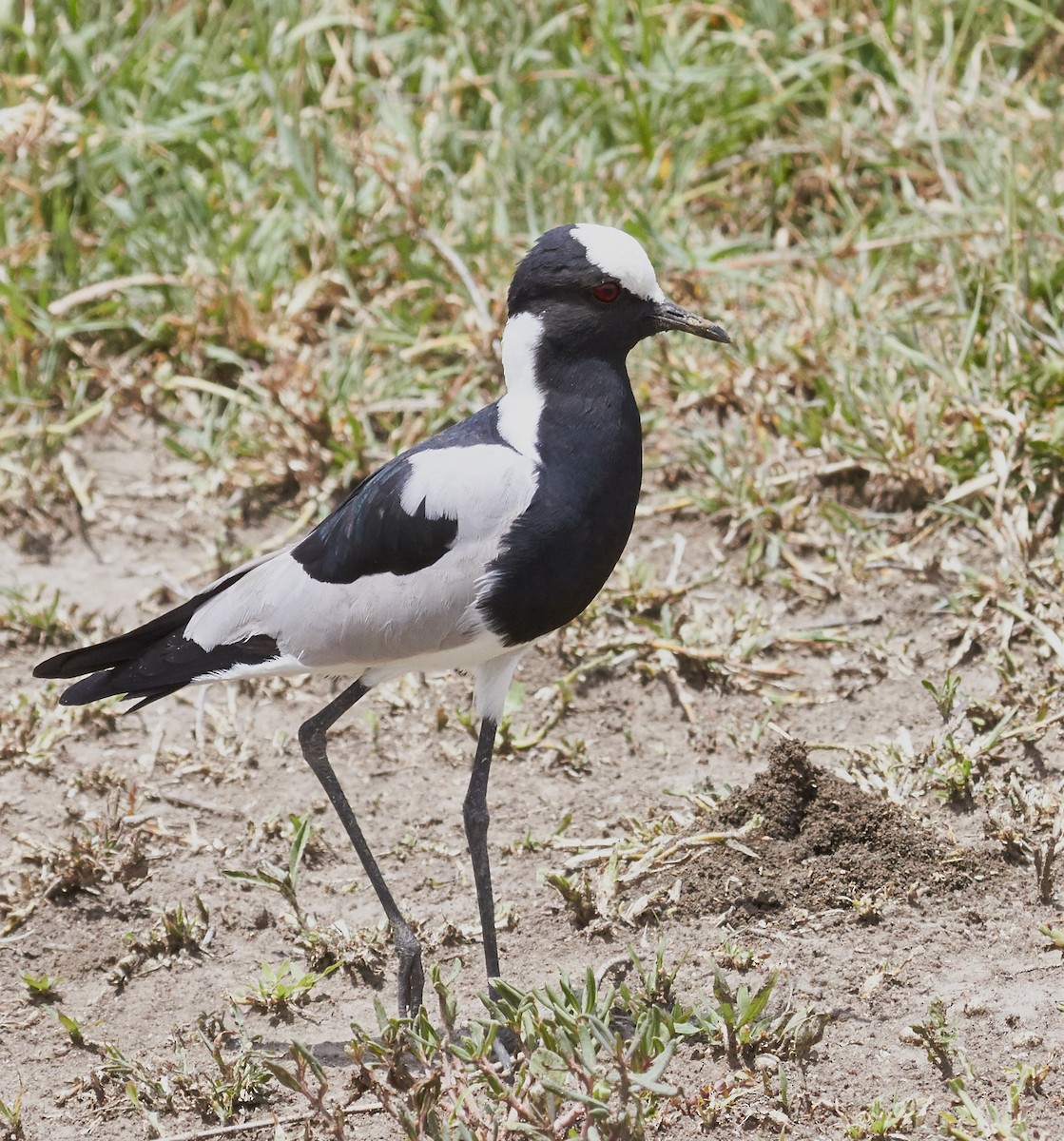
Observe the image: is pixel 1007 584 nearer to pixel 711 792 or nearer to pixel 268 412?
pixel 711 792

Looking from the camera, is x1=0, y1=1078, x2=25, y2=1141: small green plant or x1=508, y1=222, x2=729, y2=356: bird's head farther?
x1=508, y1=222, x2=729, y2=356: bird's head

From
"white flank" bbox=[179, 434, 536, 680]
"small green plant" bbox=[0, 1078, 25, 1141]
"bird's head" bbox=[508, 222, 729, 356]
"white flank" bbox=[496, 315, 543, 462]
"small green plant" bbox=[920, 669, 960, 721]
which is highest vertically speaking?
"bird's head" bbox=[508, 222, 729, 356]

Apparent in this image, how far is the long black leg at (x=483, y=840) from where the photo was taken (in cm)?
343

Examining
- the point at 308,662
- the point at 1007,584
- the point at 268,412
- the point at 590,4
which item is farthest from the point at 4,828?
the point at 590,4

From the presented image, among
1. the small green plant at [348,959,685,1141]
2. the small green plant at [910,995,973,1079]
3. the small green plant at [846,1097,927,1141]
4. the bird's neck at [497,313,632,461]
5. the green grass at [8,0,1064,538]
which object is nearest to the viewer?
the small green plant at [348,959,685,1141]

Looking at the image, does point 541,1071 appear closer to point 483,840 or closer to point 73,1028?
point 483,840

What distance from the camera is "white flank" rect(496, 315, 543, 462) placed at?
11.2 ft

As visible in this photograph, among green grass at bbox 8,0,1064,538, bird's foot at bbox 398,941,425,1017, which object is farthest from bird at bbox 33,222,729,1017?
green grass at bbox 8,0,1064,538

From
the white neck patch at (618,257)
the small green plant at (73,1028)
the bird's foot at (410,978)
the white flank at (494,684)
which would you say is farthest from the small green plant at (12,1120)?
the white neck patch at (618,257)

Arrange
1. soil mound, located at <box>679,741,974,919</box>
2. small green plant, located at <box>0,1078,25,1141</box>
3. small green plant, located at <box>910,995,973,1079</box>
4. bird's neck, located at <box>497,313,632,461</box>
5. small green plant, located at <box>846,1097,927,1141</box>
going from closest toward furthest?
small green plant, located at <box>846,1097,927,1141</box> → small green plant, located at <box>910,995,973,1079</box> → small green plant, located at <box>0,1078,25,1141</box> → bird's neck, located at <box>497,313,632,461</box> → soil mound, located at <box>679,741,974,919</box>

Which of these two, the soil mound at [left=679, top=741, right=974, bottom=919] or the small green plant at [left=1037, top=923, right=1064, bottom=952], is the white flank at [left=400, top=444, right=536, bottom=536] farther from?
the small green plant at [left=1037, top=923, right=1064, bottom=952]

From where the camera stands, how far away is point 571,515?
3281 millimetres

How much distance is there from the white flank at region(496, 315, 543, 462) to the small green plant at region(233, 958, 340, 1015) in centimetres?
127

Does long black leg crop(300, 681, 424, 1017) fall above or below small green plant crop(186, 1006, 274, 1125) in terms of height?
above
